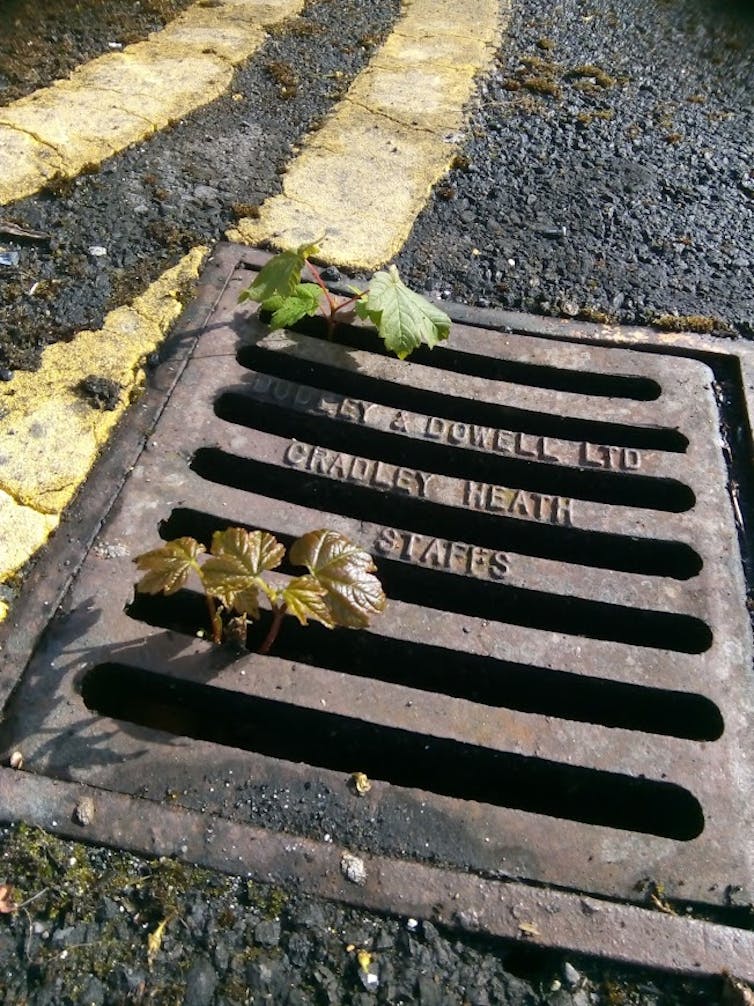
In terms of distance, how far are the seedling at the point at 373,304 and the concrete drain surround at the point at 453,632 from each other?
0.09 metres

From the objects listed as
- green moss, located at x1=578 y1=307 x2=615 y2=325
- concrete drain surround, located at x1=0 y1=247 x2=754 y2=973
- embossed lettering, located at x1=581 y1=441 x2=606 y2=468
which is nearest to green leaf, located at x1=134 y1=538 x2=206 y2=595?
concrete drain surround, located at x1=0 y1=247 x2=754 y2=973

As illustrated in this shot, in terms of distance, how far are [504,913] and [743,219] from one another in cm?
192

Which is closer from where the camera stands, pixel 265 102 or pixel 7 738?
pixel 7 738

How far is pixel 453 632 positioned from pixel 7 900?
2.51 feet

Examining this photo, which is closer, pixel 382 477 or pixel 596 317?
pixel 382 477

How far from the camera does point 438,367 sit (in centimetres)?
196

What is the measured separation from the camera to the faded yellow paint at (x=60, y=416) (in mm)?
1564

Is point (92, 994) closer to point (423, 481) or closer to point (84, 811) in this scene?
point (84, 811)

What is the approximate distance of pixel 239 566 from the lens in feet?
4.50

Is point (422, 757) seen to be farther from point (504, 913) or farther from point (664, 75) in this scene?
point (664, 75)

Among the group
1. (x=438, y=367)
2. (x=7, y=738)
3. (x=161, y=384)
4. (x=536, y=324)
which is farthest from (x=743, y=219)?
(x=7, y=738)

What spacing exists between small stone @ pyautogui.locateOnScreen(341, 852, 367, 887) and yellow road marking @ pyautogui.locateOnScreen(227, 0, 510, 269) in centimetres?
136

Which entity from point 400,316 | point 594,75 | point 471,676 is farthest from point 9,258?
point 594,75

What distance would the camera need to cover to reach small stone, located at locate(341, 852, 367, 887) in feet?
4.01
